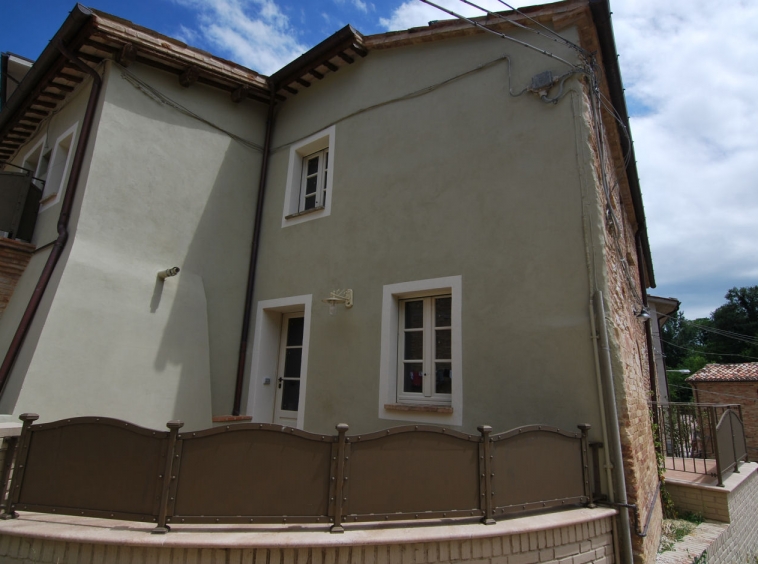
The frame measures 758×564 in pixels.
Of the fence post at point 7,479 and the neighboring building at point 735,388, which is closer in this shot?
the fence post at point 7,479

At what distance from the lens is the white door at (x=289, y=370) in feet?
22.9

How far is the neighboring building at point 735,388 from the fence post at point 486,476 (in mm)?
19007

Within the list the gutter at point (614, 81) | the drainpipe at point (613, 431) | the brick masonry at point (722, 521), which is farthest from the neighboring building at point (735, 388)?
the drainpipe at point (613, 431)

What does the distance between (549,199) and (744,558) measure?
19.4ft

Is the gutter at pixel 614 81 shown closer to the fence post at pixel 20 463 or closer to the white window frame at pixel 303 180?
the white window frame at pixel 303 180

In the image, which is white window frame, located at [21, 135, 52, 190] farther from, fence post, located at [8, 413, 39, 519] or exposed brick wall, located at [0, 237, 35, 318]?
fence post, located at [8, 413, 39, 519]

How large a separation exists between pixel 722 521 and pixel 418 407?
419 cm

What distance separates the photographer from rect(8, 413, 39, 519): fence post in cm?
343

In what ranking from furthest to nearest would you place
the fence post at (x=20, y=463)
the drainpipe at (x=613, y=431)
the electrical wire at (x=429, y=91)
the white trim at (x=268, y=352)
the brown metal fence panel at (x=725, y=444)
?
the white trim at (x=268, y=352), the brown metal fence panel at (x=725, y=444), the electrical wire at (x=429, y=91), the drainpipe at (x=613, y=431), the fence post at (x=20, y=463)

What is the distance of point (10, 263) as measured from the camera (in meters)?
6.80

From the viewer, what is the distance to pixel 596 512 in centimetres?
394

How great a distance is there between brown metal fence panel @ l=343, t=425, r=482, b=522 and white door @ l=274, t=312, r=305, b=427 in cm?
362

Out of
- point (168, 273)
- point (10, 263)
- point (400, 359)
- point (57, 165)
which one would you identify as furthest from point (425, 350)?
point (57, 165)

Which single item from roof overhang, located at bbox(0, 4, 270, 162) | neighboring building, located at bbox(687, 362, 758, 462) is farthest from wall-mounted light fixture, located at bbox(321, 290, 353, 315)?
neighboring building, located at bbox(687, 362, 758, 462)
